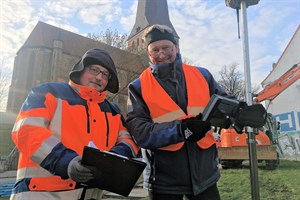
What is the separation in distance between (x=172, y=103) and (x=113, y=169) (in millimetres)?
797

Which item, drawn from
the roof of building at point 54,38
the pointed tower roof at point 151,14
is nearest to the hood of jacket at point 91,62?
the roof of building at point 54,38

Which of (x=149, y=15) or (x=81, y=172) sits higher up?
(x=149, y=15)

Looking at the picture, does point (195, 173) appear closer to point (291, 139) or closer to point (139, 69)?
point (291, 139)

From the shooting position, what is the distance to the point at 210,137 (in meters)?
2.38

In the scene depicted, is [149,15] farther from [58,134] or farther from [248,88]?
[58,134]

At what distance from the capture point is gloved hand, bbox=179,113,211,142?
205cm

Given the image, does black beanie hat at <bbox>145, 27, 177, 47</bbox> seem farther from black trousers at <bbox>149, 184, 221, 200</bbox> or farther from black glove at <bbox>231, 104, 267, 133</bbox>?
black trousers at <bbox>149, 184, 221, 200</bbox>

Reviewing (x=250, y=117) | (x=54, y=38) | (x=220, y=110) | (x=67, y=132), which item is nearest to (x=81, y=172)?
(x=67, y=132)

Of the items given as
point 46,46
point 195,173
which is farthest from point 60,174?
point 46,46

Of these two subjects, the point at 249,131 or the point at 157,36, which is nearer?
the point at 157,36

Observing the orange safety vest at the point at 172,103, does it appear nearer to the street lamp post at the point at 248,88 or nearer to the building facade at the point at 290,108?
the street lamp post at the point at 248,88

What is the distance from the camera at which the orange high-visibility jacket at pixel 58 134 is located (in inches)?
72.6

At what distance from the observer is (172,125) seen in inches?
85.1

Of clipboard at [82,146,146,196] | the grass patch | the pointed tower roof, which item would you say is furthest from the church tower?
clipboard at [82,146,146,196]
